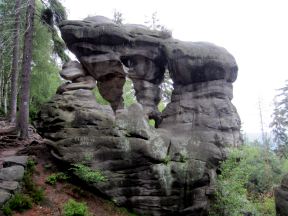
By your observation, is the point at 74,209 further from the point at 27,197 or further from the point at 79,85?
the point at 79,85

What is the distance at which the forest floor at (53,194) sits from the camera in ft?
43.1

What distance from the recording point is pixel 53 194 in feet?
46.4

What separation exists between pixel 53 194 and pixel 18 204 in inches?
73.4

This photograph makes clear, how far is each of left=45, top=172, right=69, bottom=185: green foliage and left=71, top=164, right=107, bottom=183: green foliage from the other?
0.61 meters

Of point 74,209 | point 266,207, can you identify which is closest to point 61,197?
point 74,209

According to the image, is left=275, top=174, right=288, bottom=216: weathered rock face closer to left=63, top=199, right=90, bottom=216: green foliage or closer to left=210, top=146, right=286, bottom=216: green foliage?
left=210, top=146, right=286, bottom=216: green foliage

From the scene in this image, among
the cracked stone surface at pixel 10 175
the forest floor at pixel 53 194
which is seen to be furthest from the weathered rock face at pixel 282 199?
the cracked stone surface at pixel 10 175

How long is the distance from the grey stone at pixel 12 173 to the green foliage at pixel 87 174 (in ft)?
7.13

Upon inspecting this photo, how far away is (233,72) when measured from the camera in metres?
19.1

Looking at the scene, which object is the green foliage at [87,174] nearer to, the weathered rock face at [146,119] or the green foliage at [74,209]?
the weathered rock face at [146,119]

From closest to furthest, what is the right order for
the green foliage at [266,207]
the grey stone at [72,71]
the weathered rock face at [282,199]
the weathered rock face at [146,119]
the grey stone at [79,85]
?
1. the weathered rock face at [282,199]
2. the weathered rock face at [146,119]
3. the green foliage at [266,207]
4. the grey stone at [79,85]
5. the grey stone at [72,71]

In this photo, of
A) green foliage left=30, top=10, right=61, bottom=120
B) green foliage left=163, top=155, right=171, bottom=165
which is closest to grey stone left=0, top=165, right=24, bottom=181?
green foliage left=163, top=155, right=171, bottom=165

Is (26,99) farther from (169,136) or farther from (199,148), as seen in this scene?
(199,148)

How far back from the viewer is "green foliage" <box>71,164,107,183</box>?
14.6m
